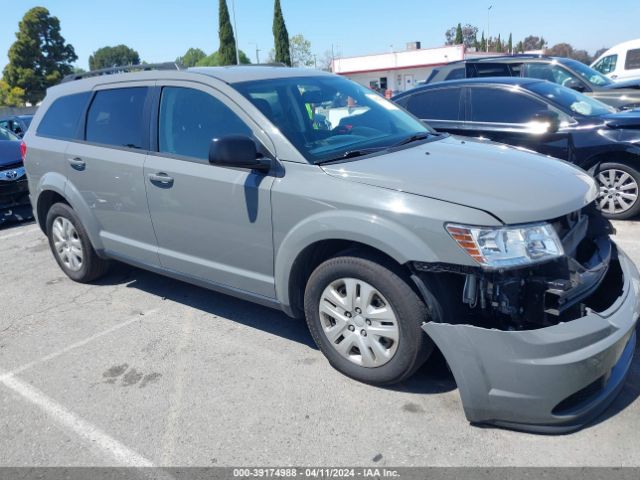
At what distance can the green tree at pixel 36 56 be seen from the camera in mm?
48312

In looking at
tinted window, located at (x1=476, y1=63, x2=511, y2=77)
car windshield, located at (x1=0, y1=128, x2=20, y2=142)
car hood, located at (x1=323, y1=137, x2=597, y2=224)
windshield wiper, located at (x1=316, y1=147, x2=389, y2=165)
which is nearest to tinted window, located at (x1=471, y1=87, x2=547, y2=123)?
car hood, located at (x1=323, y1=137, x2=597, y2=224)

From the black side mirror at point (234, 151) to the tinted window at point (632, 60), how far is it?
15984 mm

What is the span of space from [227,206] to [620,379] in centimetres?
246

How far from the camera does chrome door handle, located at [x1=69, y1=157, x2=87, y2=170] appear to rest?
4586 millimetres

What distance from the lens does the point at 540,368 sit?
8.16 feet

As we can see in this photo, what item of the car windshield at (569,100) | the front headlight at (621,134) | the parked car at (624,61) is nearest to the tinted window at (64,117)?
the car windshield at (569,100)

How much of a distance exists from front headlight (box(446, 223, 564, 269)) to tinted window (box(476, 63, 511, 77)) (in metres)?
8.89

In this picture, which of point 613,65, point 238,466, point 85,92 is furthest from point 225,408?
point 613,65

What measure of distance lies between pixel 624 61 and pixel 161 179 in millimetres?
16087

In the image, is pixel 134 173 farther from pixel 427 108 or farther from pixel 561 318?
pixel 427 108

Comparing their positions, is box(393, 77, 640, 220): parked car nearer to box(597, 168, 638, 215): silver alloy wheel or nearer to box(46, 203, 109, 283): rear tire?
box(597, 168, 638, 215): silver alloy wheel

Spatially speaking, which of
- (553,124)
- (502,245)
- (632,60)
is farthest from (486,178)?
(632,60)

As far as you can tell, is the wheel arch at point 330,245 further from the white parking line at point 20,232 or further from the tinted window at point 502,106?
the white parking line at point 20,232

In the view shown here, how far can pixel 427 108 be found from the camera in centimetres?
711
